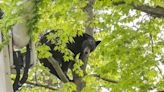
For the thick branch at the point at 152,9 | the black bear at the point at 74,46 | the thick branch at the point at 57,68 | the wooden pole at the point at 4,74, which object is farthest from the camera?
the black bear at the point at 74,46

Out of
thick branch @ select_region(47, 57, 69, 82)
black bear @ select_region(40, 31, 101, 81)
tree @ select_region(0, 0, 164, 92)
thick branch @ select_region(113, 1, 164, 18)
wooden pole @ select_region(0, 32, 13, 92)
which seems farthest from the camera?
black bear @ select_region(40, 31, 101, 81)

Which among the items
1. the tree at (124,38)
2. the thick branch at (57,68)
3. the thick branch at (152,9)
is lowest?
the thick branch at (57,68)

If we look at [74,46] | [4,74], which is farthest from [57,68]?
[4,74]

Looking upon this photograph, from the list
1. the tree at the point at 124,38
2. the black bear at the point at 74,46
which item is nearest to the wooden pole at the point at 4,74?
the tree at the point at 124,38

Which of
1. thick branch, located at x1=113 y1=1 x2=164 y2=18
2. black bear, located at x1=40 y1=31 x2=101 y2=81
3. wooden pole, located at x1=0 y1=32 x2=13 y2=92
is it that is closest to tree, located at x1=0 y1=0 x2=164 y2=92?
thick branch, located at x1=113 y1=1 x2=164 y2=18

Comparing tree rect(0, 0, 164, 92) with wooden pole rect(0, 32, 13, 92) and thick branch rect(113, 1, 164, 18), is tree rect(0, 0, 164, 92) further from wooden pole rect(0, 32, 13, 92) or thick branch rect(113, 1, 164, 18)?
wooden pole rect(0, 32, 13, 92)

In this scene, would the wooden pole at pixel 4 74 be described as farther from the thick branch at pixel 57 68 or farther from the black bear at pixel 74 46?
the black bear at pixel 74 46

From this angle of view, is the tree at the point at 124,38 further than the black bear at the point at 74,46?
No

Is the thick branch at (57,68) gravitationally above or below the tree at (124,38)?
below

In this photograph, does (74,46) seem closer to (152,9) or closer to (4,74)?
(152,9)

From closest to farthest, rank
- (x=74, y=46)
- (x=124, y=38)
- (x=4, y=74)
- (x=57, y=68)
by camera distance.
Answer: (x=4, y=74) < (x=124, y=38) < (x=57, y=68) < (x=74, y=46)

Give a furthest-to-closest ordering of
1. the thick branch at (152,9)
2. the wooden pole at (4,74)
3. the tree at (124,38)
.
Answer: the thick branch at (152,9) → the tree at (124,38) → the wooden pole at (4,74)

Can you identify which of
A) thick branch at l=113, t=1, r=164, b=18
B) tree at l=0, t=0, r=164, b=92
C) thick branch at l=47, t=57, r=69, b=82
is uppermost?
thick branch at l=113, t=1, r=164, b=18

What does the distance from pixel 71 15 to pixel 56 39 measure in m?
0.84
